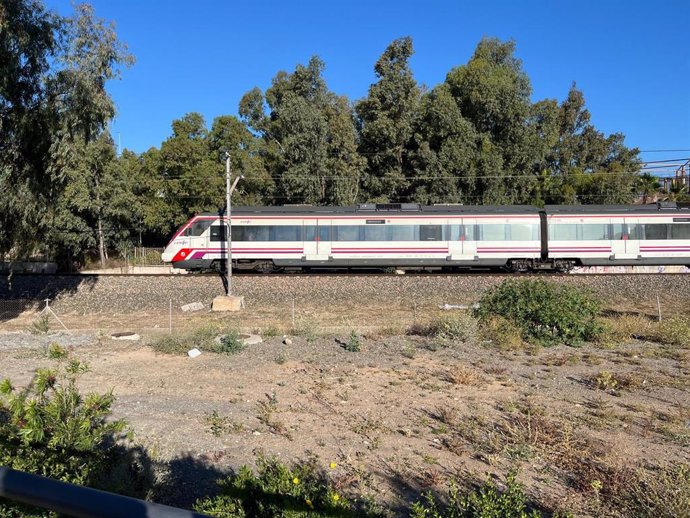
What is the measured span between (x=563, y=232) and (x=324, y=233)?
10537 mm

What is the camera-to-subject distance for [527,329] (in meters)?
12.7

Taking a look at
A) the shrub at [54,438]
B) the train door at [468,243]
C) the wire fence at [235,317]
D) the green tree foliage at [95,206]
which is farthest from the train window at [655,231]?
the green tree foliage at [95,206]

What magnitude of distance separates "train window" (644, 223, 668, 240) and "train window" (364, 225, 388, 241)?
11.5m

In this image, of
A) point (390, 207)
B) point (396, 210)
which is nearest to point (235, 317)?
point (396, 210)

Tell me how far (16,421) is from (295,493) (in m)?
2.07

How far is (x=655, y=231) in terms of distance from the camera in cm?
2347

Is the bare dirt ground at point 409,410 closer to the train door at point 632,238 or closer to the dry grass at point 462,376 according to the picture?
the dry grass at point 462,376

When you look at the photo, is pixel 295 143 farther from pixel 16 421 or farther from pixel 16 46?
pixel 16 421

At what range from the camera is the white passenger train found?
23.4 meters

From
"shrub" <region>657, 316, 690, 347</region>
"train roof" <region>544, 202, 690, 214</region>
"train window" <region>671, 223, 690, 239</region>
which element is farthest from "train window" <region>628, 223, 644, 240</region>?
"shrub" <region>657, 316, 690, 347</region>

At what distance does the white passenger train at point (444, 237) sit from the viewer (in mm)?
23391

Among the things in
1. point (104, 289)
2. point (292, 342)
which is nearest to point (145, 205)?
point (104, 289)

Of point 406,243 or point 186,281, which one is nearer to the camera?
point 186,281

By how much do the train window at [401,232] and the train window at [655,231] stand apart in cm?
1029
